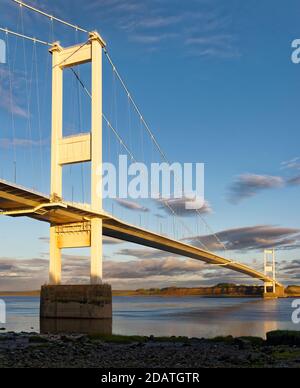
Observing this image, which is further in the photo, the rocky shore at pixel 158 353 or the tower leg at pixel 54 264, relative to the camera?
the tower leg at pixel 54 264

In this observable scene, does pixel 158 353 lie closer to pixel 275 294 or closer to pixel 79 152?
pixel 79 152

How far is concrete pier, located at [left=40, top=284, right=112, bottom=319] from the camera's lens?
114ft

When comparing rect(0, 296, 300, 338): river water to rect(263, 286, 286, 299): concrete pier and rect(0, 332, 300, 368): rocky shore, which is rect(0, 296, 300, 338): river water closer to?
rect(0, 332, 300, 368): rocky shore

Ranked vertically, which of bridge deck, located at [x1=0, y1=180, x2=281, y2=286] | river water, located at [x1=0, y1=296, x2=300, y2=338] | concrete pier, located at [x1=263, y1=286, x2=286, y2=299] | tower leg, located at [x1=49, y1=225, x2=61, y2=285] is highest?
bridge deck, located at [x1=0, y1=180, x2=281, y2=286]

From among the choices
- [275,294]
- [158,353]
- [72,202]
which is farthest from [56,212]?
[275,294]

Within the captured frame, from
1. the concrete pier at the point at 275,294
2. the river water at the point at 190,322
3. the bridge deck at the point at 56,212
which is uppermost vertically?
the bridge deck at the point at 56,212

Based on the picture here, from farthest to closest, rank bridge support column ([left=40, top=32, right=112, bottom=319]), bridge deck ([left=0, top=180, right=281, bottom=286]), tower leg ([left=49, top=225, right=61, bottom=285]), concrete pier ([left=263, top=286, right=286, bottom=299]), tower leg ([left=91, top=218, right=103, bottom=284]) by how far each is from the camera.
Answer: concrete pier ([left=263, top=286, right=286, bottom=299]), tower leg ([left=49, top=225, right=61, bottom=285]), tower leg ([left=91, top=218, right=103, bottom=284]), bridge support column ([left=40, top=32, right=112, bottom=319]), bridge deck ([left=0, top=180, right=281, bottom=286])

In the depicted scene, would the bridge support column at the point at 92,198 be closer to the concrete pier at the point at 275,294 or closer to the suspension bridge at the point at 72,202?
the suspension bridge at the point at 72,202

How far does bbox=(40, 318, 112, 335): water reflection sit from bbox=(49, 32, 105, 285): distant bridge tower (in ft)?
8.60

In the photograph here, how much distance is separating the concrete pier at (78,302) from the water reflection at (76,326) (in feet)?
1.03

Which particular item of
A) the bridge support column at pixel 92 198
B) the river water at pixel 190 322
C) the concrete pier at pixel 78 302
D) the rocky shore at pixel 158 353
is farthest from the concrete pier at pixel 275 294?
the rocky shore at pixel 158 353

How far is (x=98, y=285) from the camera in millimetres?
34906

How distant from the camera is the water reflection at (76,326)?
3164cm

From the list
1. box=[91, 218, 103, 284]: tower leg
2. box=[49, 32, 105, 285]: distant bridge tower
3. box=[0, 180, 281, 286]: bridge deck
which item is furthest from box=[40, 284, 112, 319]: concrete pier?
box=[0, 180, 281, 286]: bridge deck
